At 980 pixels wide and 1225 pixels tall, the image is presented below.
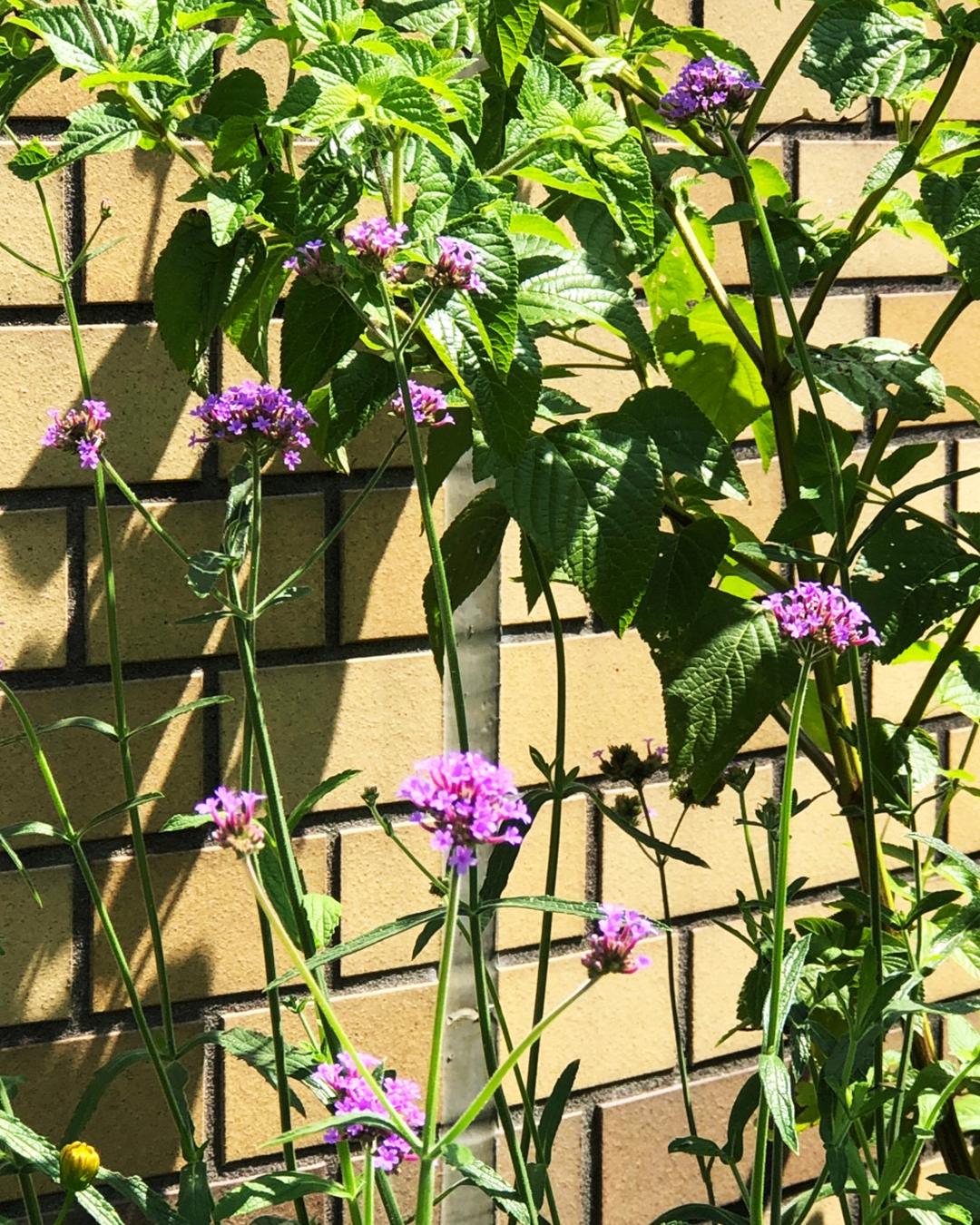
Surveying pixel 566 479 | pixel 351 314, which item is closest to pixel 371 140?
pixel 351 314

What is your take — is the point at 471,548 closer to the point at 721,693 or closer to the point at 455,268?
the point at 721,693

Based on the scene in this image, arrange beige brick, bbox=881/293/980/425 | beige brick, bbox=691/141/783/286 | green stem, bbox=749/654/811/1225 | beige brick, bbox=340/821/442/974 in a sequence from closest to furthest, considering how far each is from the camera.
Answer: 1. green stem, bbox=749/654/811/1225
2. beige brick, bbox=340/821/442/974
3. beige brick, bbox=691/141/783/286
4. beige brick, bbox=881/293/980/425

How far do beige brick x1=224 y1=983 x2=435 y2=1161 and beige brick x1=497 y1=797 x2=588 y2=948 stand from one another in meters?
0.11

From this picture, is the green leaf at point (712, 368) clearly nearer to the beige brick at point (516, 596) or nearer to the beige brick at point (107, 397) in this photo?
the beige brick at point (516, 596)

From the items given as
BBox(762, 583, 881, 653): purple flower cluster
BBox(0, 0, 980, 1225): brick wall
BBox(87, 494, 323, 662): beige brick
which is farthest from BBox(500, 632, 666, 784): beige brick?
BBox(762, 583, 881, 653): purple flower cluster

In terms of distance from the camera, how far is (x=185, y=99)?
0.87 m

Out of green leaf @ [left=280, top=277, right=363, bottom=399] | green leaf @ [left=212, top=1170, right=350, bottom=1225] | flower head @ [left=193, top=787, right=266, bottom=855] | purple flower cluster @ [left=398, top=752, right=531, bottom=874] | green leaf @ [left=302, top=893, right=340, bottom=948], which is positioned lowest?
green leaf @ [left=212, top=1170, right=350, bottom=1225]

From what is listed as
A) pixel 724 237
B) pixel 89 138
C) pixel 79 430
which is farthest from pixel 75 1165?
pixel 724 237

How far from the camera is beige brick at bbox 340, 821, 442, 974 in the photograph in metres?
1.39

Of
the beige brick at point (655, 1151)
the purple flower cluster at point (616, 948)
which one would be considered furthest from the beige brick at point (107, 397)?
the beige brick at point (655, 1151)

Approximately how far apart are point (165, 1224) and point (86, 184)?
2.74 feet

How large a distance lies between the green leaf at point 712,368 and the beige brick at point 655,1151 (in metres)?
0.79

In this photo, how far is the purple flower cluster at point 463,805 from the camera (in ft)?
2.12

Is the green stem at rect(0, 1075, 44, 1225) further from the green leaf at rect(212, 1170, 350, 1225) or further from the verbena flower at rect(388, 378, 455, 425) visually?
the verbena flower at rect(388, 378, 455, 425)
